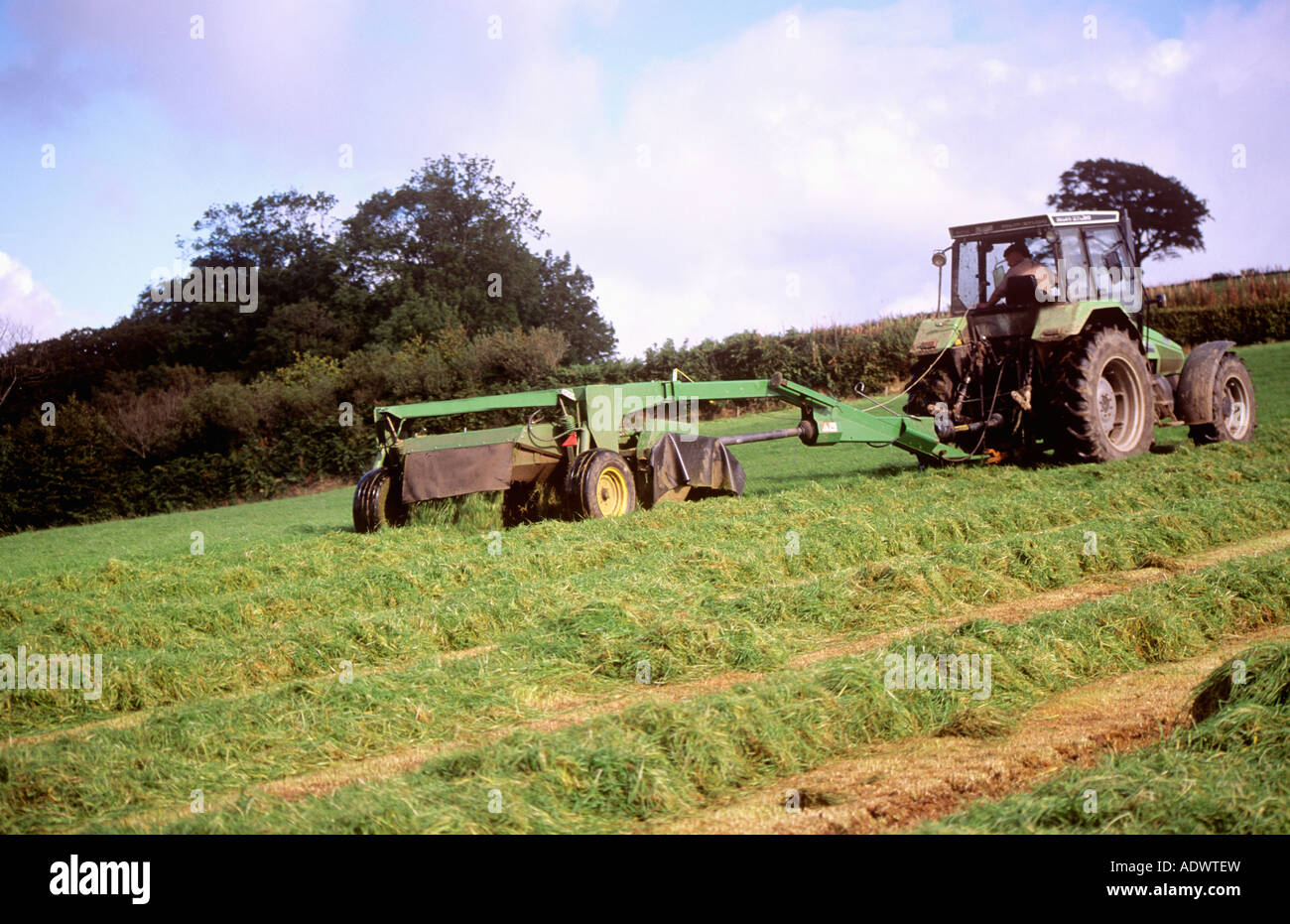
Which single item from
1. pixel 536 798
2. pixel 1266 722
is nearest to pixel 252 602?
pixel 536 798

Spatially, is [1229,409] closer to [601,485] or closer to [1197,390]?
[1197,390]

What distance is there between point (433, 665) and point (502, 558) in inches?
108

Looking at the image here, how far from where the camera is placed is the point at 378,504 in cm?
1105

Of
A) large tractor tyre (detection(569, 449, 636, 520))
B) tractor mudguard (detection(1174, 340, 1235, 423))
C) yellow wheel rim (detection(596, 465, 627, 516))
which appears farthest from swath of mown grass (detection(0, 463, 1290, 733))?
tractor mudguard (detection(1174, 340, 1235, 423))

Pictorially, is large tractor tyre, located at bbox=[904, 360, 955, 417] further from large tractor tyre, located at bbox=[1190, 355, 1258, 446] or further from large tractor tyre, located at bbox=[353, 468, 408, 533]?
large tractor tyre, located at bbox=[353, 468, 408, 533]

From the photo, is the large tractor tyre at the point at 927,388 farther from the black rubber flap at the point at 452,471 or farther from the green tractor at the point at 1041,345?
the black rubber flap at the point at 452,471

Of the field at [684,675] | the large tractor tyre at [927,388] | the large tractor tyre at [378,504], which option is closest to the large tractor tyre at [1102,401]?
the large tractor tyre at [927,388]

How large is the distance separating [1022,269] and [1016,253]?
200 millimetres

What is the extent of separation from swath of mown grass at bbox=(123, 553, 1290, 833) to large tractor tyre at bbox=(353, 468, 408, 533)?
6.69m

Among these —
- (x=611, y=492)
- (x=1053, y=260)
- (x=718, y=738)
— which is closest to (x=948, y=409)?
(x=1053, y=260)

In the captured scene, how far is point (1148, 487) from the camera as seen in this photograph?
10297 mm

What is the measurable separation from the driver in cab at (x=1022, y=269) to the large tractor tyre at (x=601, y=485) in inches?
179

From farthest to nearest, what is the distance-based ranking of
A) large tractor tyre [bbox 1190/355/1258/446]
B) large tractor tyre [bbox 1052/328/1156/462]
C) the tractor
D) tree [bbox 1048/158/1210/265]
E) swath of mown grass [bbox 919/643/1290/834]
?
tree [bbox 1048/158/1210/265], large tractor tyre [bbox 1190/355/1258/446], large tractor tyre [bbox 1052/328/1156/462], the tractor, swath of mown grass [bbox 919/643/1290/834]

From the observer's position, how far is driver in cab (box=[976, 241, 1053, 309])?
11.9 m
